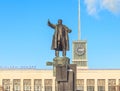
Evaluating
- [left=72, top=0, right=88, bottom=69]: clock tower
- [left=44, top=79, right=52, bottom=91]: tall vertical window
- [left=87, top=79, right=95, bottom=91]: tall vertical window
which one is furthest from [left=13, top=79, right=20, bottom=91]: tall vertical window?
[left=87, top=79, right=95, bottom=91]: tall vertical window

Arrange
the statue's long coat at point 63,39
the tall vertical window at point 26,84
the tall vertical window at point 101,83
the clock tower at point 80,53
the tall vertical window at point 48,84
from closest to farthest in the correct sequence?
1. the statue's long coat at point 63,39
2. the tall vertical window at point 101,83
3. the clock tower at point 80,53
4. the tall vertical window at point 48,84
5. the tall vertical window at point 26,84

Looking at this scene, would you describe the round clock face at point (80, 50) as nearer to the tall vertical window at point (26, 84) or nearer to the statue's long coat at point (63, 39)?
the tall vertical window at point (26, 84)

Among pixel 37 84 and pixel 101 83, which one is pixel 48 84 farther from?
pixel 101 83

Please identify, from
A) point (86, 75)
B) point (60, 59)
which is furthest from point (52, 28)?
point (86, 75)

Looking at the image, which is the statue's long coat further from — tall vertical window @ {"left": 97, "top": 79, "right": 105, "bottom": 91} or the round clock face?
the round clock face

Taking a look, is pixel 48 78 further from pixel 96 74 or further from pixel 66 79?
pixel 66 79

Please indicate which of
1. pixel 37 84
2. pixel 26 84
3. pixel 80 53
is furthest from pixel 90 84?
pixel 26 84

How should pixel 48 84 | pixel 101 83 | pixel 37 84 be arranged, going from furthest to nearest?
pixel 37 84 → pixel 48 84 → pixel 101 83

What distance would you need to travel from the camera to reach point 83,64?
4980 inches

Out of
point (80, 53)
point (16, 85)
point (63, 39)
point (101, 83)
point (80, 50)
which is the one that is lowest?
point (16, 85)

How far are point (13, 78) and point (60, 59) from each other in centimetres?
→ 9753

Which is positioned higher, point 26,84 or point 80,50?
point 80,50

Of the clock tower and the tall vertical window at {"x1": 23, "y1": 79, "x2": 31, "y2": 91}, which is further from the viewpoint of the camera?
the tall vertical window at {"x1": 23, "y1": 79, "x2": 31, "y2": 91}

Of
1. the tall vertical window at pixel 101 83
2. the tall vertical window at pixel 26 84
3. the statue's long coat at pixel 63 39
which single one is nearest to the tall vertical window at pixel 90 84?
the tall vertical window at pixel 101 83
